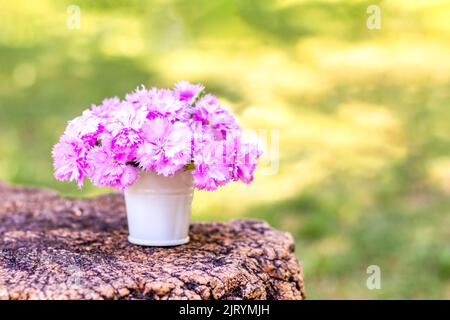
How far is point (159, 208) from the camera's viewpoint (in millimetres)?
2193

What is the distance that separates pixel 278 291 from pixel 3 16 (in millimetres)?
5129

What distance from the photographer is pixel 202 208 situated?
→ 16.9ft

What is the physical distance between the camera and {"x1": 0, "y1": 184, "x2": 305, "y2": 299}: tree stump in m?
1.86

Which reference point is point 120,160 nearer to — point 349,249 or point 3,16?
point 349,249

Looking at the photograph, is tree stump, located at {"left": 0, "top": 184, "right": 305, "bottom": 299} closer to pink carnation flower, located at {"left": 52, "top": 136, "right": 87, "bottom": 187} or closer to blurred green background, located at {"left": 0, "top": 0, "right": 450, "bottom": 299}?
pink carnation flower, located at {"left": 52, "top": 136, "right": 87, "bottom": 187}

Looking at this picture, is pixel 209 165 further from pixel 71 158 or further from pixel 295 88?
pixel 295 88

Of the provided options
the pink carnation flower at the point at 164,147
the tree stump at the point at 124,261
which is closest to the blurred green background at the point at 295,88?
the tree stump at the point at 124,261

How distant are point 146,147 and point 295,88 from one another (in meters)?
4.11

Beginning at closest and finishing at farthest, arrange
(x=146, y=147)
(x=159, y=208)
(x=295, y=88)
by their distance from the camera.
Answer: (x=146, y=147) → (x=159, y=208) → (x=295, y=88)

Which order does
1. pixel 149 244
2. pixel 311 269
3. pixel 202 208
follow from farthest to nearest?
pixel 202 208 < pixel 311 269 < pixel 149 244

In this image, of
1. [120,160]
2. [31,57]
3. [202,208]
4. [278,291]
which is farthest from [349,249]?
[31,57]

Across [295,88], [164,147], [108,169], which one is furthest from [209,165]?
[295,88]

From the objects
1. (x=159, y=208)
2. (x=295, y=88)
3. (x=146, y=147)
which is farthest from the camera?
(x=295, y=88)

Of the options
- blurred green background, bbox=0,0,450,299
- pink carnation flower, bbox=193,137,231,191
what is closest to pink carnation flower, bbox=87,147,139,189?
pink carnation flower, bbox=193,137,231,191
